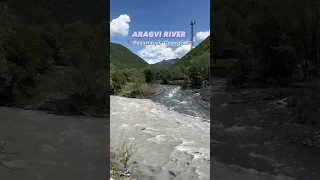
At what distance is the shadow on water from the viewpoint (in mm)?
2832

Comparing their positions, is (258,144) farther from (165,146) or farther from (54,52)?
(54,52)

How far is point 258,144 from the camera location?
11.2 ft

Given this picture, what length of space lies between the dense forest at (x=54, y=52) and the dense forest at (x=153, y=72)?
0.94m

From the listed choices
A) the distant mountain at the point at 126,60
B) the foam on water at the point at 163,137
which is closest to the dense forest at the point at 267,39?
the foam on water at the point at 163,137

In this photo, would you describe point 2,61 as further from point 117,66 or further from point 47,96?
point 117,66

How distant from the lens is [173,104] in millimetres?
5926

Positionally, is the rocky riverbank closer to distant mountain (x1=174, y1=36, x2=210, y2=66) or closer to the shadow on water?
the shadow on water

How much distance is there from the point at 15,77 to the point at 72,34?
120 centimetres

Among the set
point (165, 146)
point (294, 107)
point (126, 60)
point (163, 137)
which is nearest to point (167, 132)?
point (163, 137)

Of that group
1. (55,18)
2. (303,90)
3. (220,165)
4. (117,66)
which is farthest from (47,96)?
(303,90)

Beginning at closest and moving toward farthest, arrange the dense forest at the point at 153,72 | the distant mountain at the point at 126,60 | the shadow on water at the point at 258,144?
the shadow on water at the point at 258,144
the dense forest at the point at 153,72
the distant mountain at the point at 126,60

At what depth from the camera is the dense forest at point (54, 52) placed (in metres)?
4.89

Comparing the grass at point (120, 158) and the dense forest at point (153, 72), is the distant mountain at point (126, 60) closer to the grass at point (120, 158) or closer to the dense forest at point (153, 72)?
the dense forest at point (153, 72)

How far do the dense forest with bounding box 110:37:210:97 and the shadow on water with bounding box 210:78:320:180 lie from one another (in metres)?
1.75
